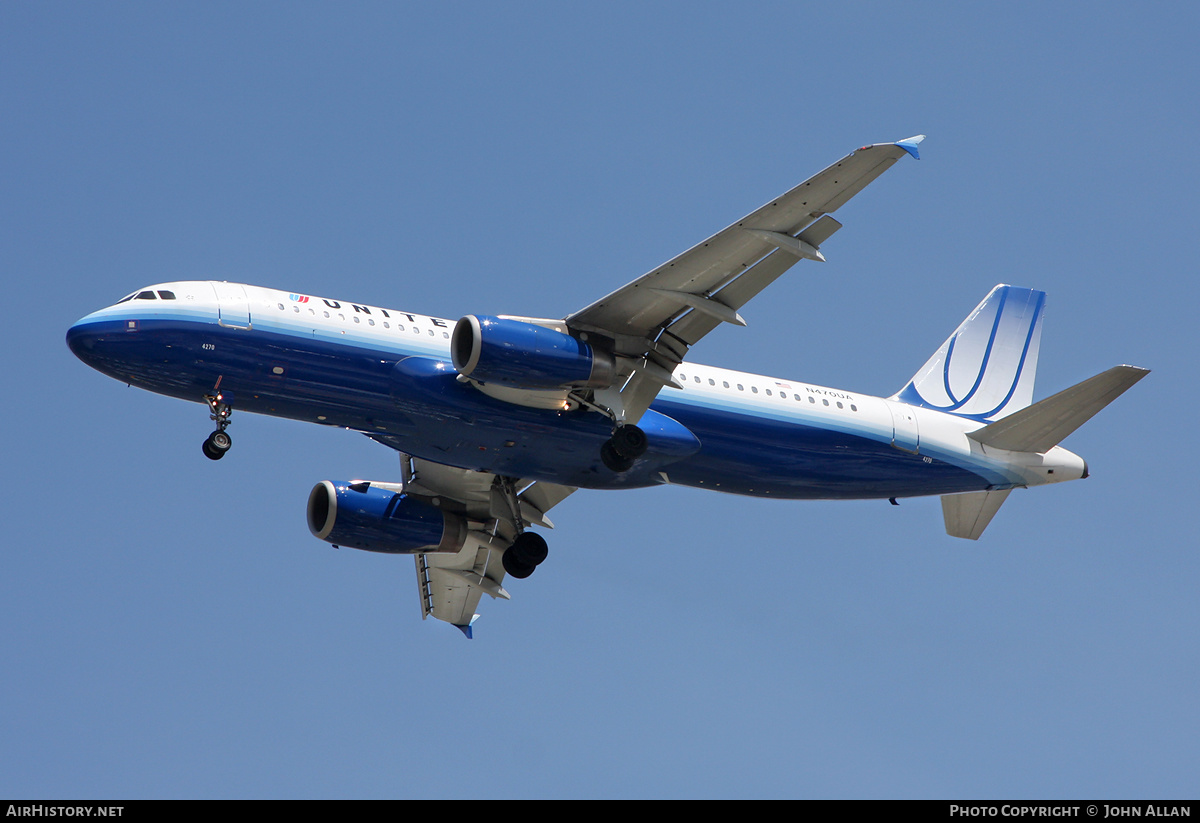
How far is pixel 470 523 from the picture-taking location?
37.1 meters

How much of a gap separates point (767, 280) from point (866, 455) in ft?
22.9

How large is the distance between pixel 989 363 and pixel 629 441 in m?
13.4

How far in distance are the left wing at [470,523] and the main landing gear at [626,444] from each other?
4787 mm

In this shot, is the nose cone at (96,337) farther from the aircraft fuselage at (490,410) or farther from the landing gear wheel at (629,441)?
the landing gear wheel at (629,441)

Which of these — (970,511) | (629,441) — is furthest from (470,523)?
(970,511)

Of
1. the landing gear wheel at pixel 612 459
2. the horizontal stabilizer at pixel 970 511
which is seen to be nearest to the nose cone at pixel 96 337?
the landing gear wheel at pixel 612 459

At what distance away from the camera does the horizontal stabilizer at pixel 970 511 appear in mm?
36188

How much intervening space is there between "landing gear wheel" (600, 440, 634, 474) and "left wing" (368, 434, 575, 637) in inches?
181

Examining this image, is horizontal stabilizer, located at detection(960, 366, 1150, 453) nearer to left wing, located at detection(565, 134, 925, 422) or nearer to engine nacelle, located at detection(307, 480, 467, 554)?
left wing, located at detection(565, 134, 925, 422)

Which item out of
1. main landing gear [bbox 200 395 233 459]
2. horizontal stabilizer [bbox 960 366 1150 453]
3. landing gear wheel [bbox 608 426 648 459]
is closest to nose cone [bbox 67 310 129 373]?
main landing gear [bbox 200 395 233 459]

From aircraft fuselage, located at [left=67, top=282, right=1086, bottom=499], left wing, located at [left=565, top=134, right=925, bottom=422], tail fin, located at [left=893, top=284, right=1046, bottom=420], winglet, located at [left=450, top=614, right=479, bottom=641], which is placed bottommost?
winglet, located at [left=450, top=614, right=479, bottom=641]

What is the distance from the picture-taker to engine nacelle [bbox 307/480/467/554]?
35531 mm

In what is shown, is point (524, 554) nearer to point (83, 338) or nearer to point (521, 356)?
point (521, 356)
